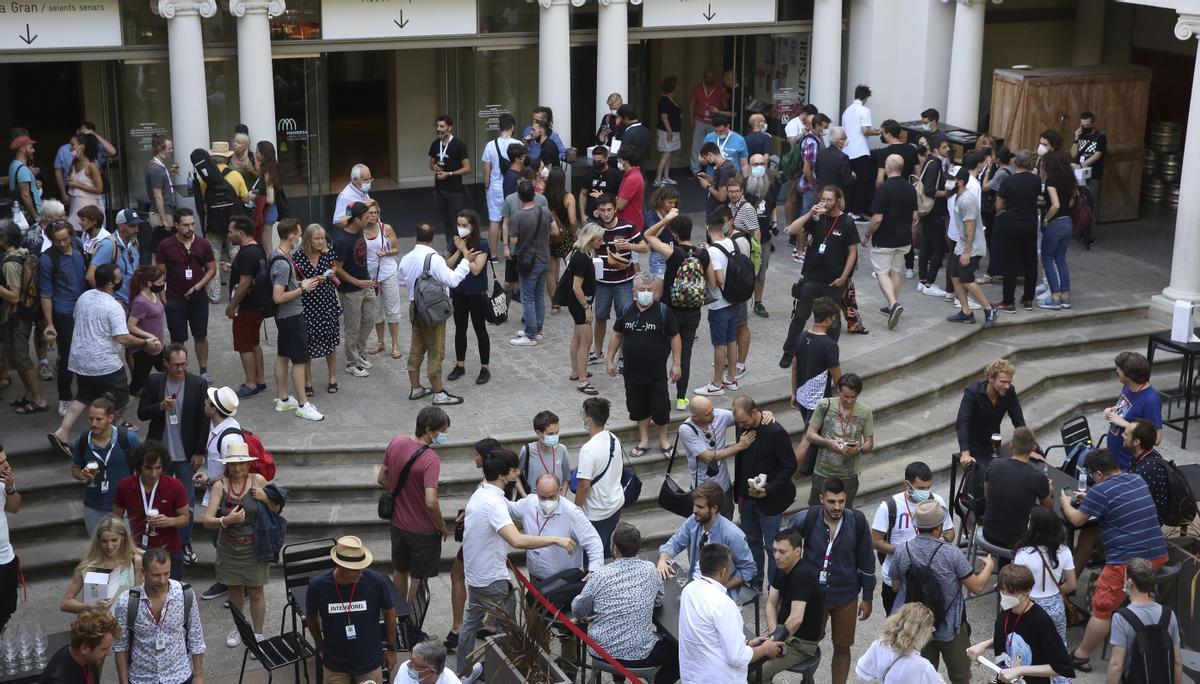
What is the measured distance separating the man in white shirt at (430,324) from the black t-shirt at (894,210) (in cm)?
443

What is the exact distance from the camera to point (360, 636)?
8539 mm

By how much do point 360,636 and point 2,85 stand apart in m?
15.9

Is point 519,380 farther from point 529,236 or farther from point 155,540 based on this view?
point 155,540

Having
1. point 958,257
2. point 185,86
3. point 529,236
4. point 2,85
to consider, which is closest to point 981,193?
point 958,257

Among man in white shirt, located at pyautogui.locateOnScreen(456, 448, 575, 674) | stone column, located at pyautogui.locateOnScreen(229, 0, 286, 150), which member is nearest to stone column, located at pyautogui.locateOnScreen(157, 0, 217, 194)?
stone column, located at pyautogui.locateOnScreen(229, 0, 286, 150)

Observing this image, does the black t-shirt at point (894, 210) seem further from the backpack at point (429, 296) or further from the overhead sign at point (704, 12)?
the overhead sign at point (704, 12)

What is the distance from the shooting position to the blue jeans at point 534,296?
552 inches

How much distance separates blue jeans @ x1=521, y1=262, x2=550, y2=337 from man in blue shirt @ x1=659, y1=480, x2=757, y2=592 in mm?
5287

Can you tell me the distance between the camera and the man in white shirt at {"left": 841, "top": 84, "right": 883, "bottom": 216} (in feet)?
60.6

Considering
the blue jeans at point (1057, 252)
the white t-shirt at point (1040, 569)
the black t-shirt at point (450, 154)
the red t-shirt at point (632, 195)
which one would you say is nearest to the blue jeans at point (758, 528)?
the white t-shirt at point (1040, 569)

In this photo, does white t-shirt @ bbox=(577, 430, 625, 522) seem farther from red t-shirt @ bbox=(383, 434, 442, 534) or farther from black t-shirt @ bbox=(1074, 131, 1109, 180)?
black t-shirt @ bbox=(1074, 131, 1109, 180)

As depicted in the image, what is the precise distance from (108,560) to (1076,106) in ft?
44.3

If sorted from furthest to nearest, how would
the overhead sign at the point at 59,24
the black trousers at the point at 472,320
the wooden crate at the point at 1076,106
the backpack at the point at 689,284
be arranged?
the wooden crate at the point at 1076,106, the overhead sign at the point at 59,24, the black trousers at the point at 472,320, the backpack at the point at 689,284

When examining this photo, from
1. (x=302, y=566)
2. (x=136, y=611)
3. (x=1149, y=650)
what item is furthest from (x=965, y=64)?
(x=136, y=611)
